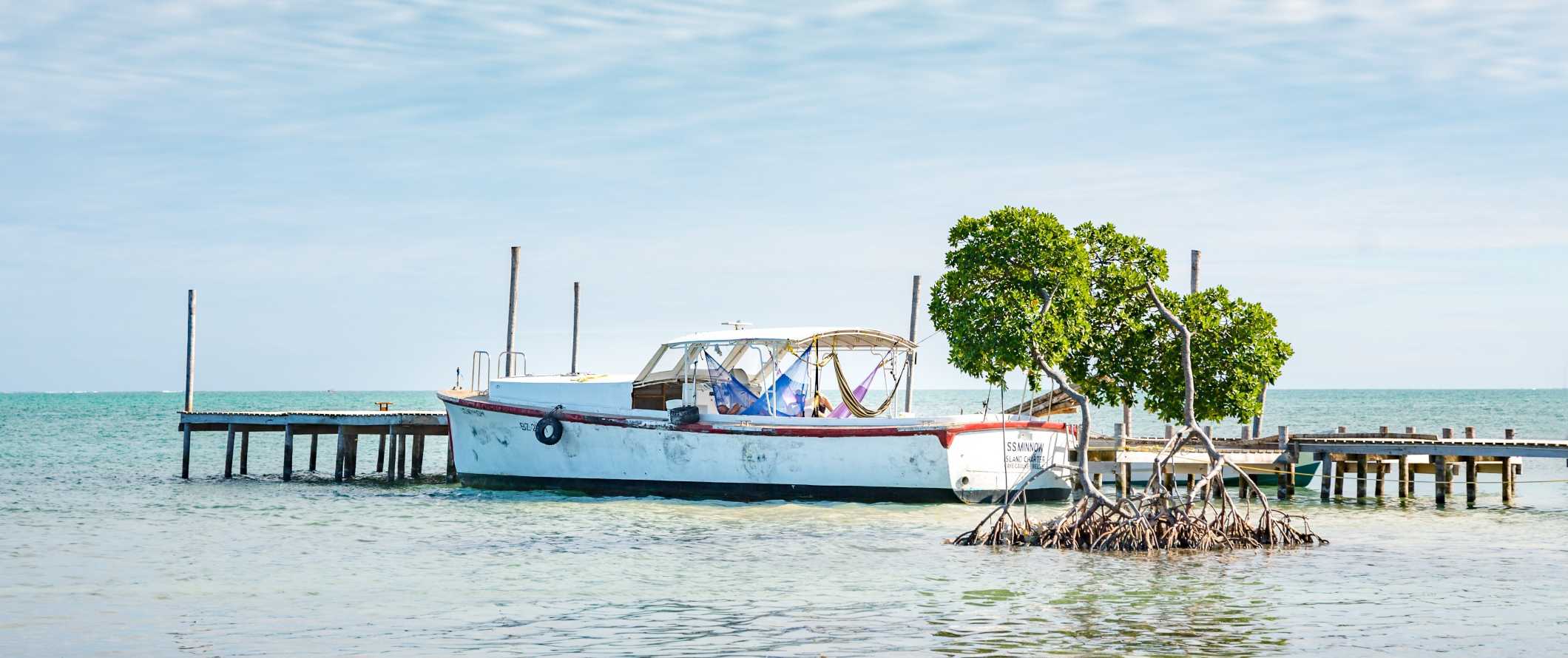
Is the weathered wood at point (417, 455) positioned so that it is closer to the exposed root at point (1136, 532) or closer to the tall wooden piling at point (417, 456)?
the tall wooden piling at point (417, 456)

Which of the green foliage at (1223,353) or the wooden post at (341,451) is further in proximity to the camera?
the wooden post at (341,451)

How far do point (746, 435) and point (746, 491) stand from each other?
1026 millimetres

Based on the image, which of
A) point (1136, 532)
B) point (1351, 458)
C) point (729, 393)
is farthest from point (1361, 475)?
point (729, 393)

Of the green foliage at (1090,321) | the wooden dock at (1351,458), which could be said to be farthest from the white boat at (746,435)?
the green foliage at (1090,321)

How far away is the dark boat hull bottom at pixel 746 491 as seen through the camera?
964 inches

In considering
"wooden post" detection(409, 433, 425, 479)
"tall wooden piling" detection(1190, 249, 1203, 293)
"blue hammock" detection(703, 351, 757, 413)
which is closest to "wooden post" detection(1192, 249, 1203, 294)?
"tall wooden piling" detection(1190, 249, 1203, 293)

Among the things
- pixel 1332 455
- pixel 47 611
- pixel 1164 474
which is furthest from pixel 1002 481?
pixel 47 611

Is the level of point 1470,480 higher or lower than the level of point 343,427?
lower

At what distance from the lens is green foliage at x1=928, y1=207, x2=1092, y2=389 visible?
61.8 feet

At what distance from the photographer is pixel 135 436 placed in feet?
215

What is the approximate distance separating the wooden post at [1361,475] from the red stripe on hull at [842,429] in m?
5.87

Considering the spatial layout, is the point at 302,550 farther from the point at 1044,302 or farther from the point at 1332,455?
the point at 1332,455

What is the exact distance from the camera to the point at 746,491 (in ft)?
83.9

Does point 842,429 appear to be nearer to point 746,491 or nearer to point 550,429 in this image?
point 746,491
